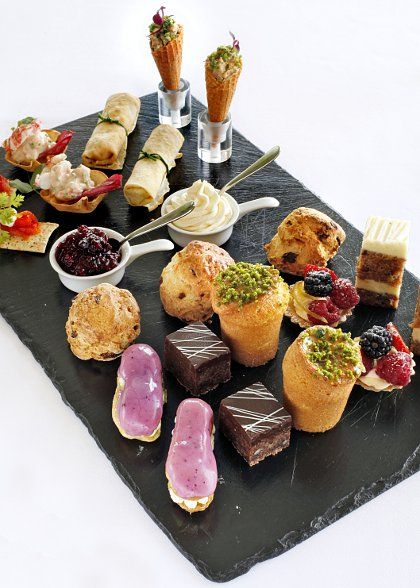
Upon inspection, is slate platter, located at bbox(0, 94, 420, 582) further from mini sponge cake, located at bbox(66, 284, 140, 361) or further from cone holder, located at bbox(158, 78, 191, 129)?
cone holder, located at bbox(158, 78, 191, 129)

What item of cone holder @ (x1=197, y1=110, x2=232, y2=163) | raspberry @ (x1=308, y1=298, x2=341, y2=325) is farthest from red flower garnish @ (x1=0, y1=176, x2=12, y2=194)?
raspberry @ (x1=308, y1=298, x2=341, y2=325)

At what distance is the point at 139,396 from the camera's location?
391 cm

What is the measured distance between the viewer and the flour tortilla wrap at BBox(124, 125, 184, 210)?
17.3 ft

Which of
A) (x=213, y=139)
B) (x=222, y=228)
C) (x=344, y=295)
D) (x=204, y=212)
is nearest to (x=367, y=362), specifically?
(x=344, y=295)

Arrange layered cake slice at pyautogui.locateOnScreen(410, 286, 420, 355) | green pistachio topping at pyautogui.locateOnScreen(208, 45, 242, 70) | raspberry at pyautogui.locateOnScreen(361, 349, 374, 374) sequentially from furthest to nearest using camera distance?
green pistachio topping at pyautogui.locateOnScreen(208, 45, 242, 70) < layered cake slice at pyautogui.locateOnScreen(410, 286, 420, 355) < raspberry at pyautogui.locateOnScreen(361, 349, 374, 374)

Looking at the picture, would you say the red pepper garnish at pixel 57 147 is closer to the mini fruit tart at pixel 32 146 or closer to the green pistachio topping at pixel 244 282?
the mini fruit tart at pixel 32 146

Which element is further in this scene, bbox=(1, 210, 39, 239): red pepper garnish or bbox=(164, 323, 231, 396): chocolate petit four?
bbox=(1, 210, 39, 239): red pepper garnish

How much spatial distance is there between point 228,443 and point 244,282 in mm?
795

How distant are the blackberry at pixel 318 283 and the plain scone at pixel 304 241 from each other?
1.03 ft

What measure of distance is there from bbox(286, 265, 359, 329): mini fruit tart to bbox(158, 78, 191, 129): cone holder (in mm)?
2018

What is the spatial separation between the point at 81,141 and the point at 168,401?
102 inches

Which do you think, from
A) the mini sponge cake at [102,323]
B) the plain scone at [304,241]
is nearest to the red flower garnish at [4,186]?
the mini sponge cake at [102,323]

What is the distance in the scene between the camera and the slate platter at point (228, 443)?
3658mm

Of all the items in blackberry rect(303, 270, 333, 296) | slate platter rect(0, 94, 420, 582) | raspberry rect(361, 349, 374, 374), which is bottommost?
slate platter rect(0, 94, 420, 582)
